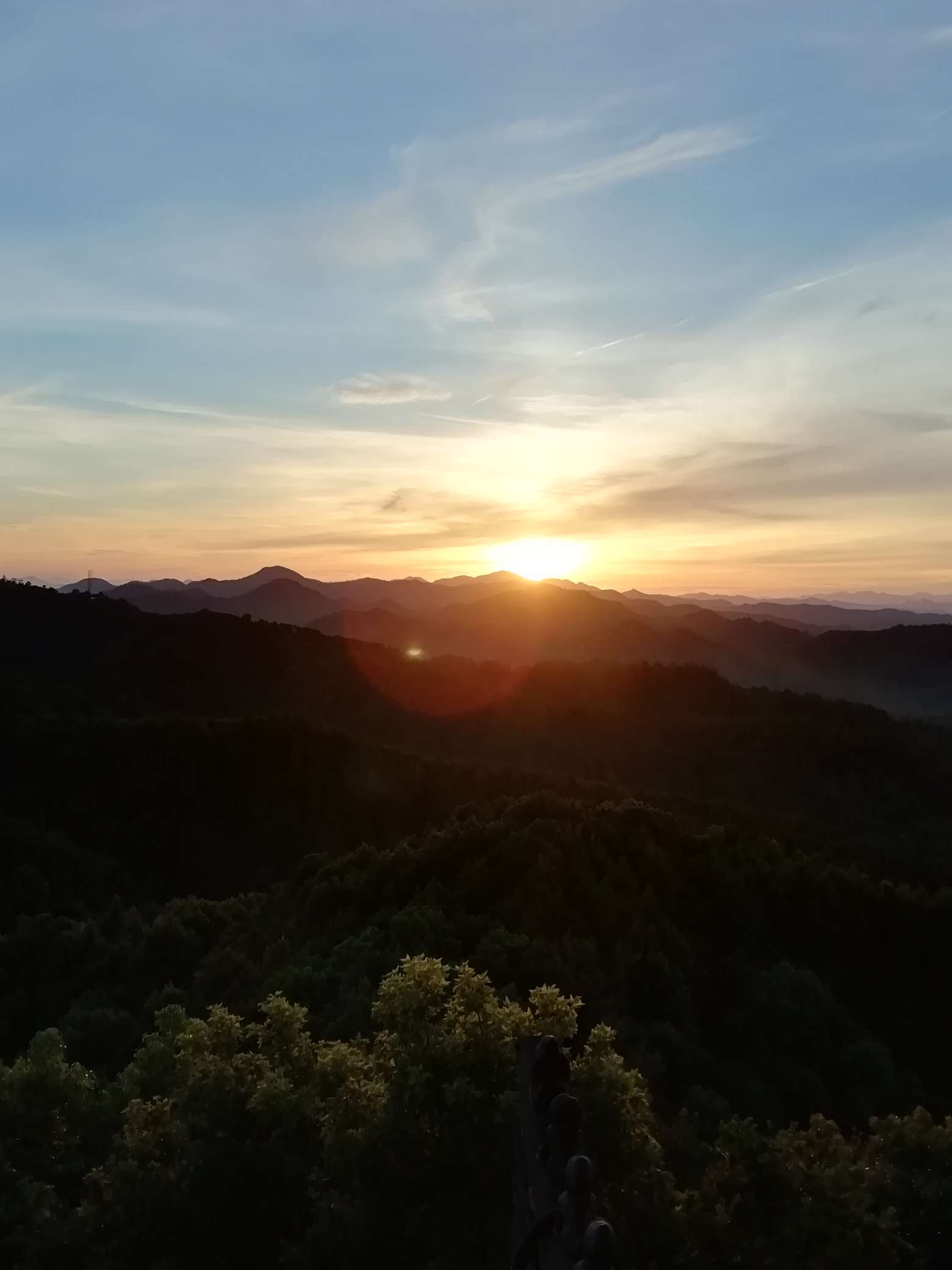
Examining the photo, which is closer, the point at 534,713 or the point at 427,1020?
the point at 427,1020

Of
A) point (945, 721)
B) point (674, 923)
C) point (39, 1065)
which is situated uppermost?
point (39, 1065)

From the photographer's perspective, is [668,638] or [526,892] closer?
[526,892]

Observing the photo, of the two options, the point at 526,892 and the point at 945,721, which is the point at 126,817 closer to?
the point at 526,892

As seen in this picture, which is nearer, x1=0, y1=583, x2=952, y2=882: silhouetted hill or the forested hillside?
the forested hillside

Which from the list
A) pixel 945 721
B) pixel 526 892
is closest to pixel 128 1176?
pixel 526 892

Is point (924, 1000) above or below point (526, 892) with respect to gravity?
below

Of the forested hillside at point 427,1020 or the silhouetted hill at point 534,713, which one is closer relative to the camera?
the forested hillside at point 427,1020

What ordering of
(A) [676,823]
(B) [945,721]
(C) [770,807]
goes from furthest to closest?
(B) [945,721] → (C) [770,807] → (A) [676,823]

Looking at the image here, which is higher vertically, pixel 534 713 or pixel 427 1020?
pixel 427 1020
